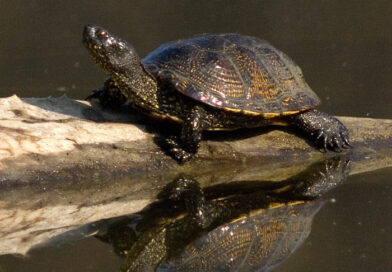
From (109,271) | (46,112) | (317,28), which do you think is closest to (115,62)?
(46,112)

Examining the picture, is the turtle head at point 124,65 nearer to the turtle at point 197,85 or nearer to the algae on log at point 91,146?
the turtle at point 197,85

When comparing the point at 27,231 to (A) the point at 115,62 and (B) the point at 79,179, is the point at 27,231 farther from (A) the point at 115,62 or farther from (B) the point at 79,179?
(A) the point at 115,62

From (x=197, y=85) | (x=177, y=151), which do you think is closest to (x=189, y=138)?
(x=177, y=151)

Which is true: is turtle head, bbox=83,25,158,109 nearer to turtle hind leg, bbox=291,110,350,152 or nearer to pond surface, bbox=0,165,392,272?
pond surface, bbox=0,165,392,272

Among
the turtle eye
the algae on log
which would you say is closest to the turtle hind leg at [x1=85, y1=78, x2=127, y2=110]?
the algae on log

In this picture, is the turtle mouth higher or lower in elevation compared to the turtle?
higher

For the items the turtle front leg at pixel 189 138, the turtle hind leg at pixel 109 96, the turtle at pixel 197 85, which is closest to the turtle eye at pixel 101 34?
the turtle at pixel 197 85

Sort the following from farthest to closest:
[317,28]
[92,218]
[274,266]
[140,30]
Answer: [317,28] < [140,30] < [92,218] < [274,266]
